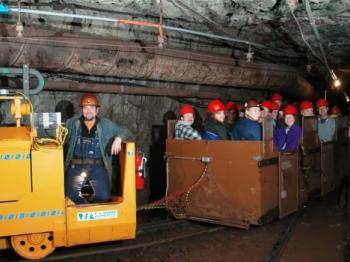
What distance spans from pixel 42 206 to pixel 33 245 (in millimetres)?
513

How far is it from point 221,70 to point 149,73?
1.74 meters

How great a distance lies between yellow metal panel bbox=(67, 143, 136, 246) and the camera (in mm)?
4078

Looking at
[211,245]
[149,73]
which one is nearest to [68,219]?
[211,245]

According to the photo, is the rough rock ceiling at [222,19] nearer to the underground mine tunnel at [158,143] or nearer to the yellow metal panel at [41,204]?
the underground mine tunnel at [158,143]

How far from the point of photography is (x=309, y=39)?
8.27m

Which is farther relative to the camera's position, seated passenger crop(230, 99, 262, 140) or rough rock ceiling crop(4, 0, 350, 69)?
rough rock ceiling crop(4, 0, 350, 69)

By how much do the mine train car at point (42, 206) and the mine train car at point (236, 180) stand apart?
5.07ft

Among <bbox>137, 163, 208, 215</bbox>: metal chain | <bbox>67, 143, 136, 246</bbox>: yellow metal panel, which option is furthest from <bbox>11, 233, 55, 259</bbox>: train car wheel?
<bbox>137, 163, 208, 215</bbox>: metal chain

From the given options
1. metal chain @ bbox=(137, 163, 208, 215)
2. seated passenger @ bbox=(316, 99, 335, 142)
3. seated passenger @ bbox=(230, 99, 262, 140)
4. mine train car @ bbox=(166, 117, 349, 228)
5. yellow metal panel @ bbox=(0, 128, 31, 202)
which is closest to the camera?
yellow metal panel @ bbox=(0, 128, 31, 202)

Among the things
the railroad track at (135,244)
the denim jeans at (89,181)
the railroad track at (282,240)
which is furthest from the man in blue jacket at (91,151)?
the railroad track at (282,240)

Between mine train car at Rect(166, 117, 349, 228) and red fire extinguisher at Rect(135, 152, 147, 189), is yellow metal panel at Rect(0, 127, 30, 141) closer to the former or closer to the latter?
red fire extinguisher at Rect(135, 152, 147, 189)

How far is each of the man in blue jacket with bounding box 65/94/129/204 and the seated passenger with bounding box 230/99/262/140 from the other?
1675 millimetres

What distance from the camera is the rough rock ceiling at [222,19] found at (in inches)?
227

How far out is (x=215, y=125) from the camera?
18.9ft
